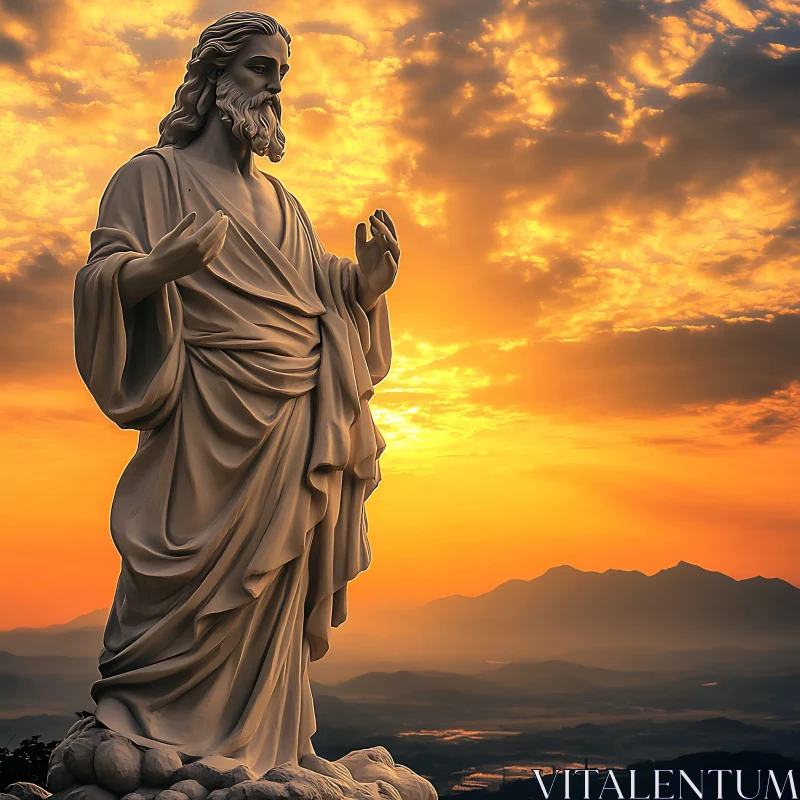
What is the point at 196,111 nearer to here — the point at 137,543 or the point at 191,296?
the point at 191,296

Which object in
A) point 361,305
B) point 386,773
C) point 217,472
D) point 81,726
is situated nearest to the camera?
point 81,726

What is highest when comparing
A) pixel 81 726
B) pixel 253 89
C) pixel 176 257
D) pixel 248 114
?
pixel 253 89

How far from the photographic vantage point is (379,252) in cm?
656

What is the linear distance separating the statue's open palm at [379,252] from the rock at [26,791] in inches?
124

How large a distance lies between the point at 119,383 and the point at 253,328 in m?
0.72

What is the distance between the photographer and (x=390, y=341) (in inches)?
272

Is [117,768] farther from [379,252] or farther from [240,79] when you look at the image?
[240,79]

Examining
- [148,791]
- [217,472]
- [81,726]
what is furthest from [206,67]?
[148,791]

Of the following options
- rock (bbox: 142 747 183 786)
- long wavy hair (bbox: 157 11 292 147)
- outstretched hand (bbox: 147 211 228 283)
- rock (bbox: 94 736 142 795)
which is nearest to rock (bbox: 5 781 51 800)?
rock (bbox: 94 736 142 795)

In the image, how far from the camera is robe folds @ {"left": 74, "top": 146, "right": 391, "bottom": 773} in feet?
19.4

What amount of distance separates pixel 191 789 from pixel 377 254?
9.44ft

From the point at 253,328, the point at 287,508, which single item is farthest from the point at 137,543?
the point at 253,328

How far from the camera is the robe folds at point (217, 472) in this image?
19.4 feet

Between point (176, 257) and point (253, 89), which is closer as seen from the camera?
point (176, 257)
